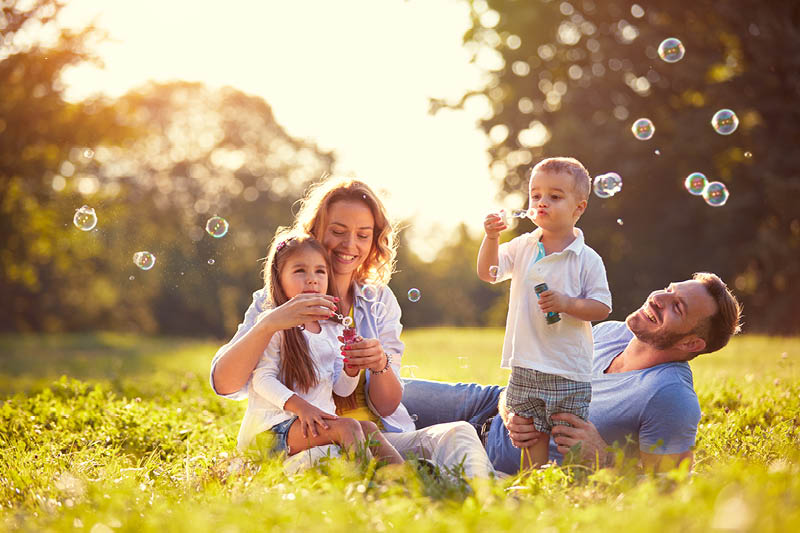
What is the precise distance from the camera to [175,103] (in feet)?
104

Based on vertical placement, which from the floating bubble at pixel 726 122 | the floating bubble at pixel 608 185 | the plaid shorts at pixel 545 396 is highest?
the floating bubble at pixel 726 122

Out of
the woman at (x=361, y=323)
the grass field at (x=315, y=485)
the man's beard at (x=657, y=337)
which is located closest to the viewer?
the grass field at (x=315, y=485)

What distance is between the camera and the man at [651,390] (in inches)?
138

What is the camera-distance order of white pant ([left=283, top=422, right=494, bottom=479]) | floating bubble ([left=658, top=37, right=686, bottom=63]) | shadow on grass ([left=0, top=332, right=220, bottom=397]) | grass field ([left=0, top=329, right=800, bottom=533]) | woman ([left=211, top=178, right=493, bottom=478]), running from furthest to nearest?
shadow on grass ([left=0, top=332, right=220, bottom=397]) < floating bubble ([left=658, top=37, right=686, bottom=63]) < woman ([left=211, top=178, right=493, bottom=478]) < white pant ([left=283, top=422, right=494, bottom=479]) < grass field ([left=0, top=329, right=800, bottom=533])

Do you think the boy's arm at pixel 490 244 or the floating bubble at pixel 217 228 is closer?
the boy's arm at pixel 490 244

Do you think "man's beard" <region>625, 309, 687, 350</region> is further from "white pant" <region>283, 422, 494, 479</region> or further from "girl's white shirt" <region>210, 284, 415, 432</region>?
"girl's white shirt" <region>210, 284, 415, 432</region>

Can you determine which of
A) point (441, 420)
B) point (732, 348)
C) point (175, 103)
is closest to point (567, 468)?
point (441, 420)

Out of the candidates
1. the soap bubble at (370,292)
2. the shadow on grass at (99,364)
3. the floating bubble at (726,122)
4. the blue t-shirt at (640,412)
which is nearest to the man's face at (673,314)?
the blue t-shirt at (640,412)

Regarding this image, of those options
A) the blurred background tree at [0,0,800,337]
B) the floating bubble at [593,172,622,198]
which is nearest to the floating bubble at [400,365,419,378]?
the floating bubble at [593,172,622,198]

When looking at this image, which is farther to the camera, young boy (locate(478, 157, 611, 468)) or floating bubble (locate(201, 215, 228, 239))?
floating bubble (locate(201, 215, 228, 239))

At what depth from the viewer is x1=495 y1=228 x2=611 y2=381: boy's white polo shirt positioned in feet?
11.9

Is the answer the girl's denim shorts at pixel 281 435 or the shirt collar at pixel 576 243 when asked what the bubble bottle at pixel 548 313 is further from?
the girl's denim shorts at pixel 281 435

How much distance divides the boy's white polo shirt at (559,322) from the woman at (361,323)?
45 centimetres

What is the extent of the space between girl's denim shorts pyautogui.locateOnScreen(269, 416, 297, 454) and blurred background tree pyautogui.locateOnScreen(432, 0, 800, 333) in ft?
39.9
